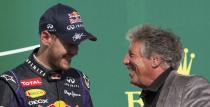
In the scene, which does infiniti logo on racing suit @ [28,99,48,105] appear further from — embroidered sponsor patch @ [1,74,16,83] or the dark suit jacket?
the dark suit jacket

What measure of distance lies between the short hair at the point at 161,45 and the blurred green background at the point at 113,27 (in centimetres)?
118

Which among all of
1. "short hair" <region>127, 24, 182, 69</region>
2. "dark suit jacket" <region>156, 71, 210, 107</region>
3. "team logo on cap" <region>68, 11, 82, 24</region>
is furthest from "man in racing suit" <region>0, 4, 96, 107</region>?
"dark suit jacket" <region>156, 71, 210, 107</region>

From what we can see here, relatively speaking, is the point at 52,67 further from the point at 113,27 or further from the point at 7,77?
the point at 113,27

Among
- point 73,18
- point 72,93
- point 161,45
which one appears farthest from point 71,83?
point 161,45

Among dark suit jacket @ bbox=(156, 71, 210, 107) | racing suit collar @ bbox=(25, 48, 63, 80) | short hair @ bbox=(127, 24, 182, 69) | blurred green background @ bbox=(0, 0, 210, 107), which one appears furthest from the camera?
blurred green background @ bbox=(0, 0, 210, 107)

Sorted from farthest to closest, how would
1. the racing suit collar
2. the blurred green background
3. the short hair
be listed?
the blurred green background < the racing suit collar < the short hair

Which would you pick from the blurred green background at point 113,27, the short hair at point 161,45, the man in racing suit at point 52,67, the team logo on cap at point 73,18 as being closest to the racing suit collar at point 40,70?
the man in racing suit at point 52,67

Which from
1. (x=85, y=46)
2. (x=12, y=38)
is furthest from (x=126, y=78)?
(x=12, y=38)

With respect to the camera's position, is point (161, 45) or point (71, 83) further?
point (71, 83)

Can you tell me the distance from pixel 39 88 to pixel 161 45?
55 cm

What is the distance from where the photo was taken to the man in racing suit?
2.45m

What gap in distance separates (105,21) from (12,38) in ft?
1.90

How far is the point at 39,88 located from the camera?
2.48m

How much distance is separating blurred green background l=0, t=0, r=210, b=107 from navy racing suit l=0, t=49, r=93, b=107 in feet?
3.13
